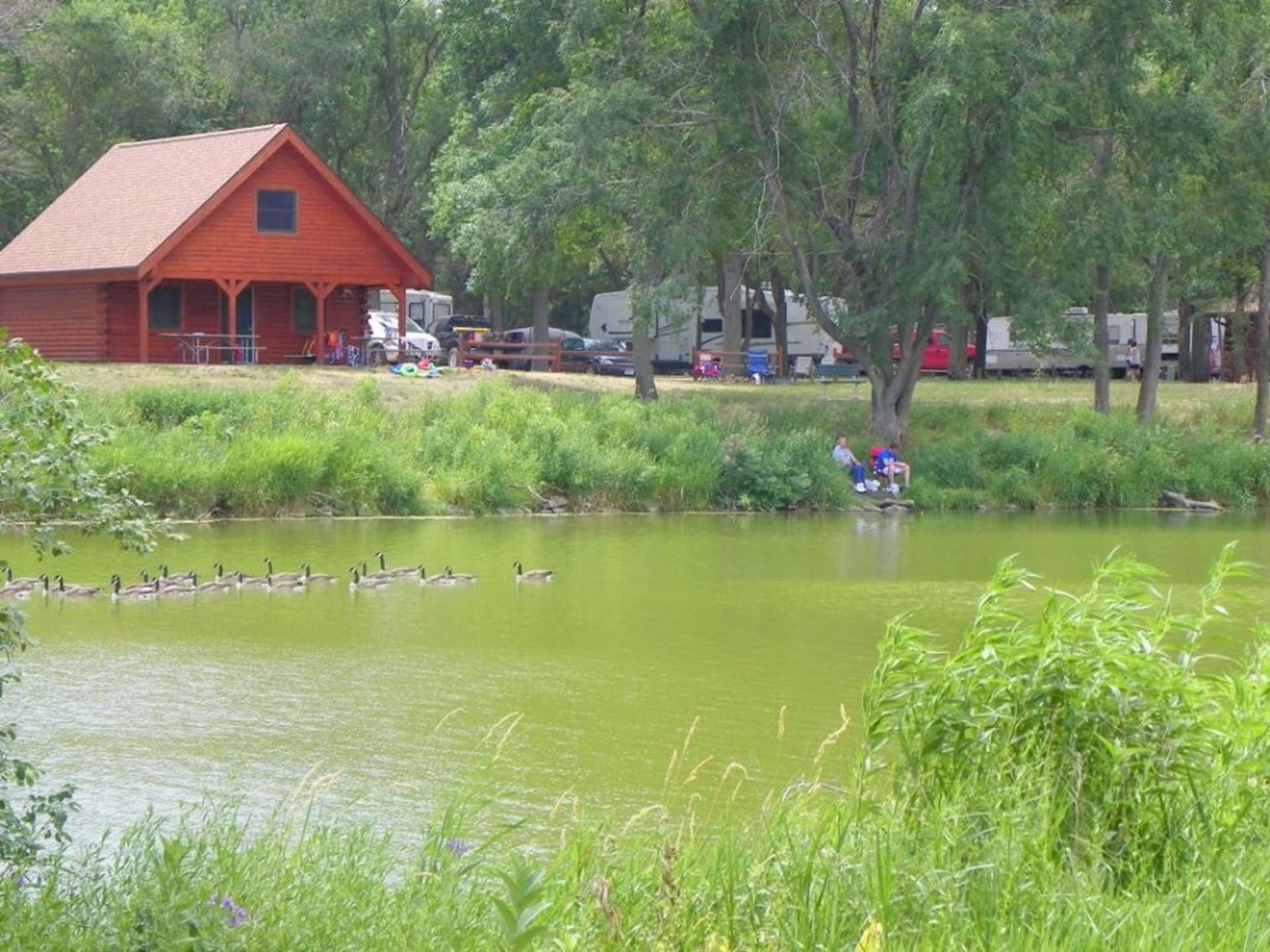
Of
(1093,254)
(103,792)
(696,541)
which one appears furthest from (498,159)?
(103,792)

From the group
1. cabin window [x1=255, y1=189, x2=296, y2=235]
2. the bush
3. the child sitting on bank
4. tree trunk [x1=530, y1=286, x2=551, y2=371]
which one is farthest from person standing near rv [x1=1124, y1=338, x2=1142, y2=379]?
the bush

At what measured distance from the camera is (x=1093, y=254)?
122 feet

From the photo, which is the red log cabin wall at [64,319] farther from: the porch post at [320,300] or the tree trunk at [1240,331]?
the tree trunk at [1240,331]

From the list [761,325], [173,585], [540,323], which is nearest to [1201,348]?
[761,325]

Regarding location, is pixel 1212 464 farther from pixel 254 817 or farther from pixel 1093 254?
pixel 254 817

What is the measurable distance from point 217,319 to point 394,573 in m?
24.9

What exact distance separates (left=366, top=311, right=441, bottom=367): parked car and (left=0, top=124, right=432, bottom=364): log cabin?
71 cm

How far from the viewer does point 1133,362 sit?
59.7 m

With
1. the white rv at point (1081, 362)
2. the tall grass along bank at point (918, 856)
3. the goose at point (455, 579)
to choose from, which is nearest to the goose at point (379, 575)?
the goose at point (455, 579)

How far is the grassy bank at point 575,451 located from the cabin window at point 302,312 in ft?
22.2

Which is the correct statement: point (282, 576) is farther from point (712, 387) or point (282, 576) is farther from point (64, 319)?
point (712, 387)

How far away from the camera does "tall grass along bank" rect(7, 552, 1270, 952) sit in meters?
7.70

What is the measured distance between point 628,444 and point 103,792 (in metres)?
23.7

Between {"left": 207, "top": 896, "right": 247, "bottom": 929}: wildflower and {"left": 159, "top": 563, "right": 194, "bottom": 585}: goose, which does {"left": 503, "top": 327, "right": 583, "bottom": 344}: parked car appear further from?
{"left": 207, "top": 896, "right": 247, "bottom": 929}: wildflower
